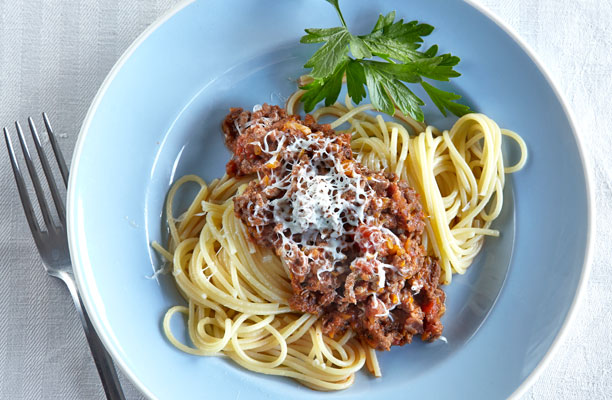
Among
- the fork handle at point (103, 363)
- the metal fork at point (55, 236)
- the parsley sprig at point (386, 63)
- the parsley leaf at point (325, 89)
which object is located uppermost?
the parsley sprig at point (386, 63)

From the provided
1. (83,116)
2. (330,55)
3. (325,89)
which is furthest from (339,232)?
(83,116)

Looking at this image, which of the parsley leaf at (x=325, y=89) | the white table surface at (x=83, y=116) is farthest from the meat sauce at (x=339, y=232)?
the white table surface at (x=83, y=116)

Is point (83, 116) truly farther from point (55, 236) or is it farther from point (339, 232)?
point (339, 232)

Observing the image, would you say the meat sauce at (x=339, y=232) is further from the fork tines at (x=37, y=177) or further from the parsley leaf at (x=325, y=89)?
the fork tines at (x=37, y=177)

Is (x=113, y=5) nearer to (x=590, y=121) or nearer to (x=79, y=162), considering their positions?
(x=79, y=162)

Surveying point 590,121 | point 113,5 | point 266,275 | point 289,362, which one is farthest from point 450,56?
point 113,5

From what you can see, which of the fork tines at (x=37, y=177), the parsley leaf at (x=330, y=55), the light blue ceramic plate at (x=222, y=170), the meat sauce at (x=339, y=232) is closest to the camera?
the meat sauce at (x=339, y=232)

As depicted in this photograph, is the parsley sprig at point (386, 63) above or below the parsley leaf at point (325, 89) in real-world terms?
above
